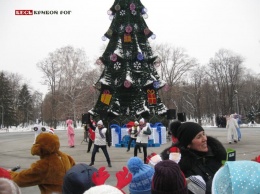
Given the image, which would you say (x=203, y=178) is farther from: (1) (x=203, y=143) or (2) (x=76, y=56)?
(2) (x=76, y=56)

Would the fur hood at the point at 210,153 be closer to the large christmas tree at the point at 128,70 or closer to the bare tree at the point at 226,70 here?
the large christmas tree at the point at 128,70

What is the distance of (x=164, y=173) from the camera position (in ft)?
6.36

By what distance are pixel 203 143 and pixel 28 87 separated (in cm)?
8635

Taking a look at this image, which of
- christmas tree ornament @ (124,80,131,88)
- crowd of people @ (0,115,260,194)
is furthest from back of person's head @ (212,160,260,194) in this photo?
christmas tree ornament @ (124,80,131,88)

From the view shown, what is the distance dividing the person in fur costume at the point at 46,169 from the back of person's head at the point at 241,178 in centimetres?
250

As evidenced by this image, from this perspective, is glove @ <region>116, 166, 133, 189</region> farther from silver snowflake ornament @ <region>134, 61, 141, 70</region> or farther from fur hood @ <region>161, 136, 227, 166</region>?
silver snowflake ornament @ <region>134, 61, 141, 70</region>

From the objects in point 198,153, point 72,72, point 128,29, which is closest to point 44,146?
point 198,153

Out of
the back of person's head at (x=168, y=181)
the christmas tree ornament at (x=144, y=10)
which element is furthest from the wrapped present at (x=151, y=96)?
the back of person's head at (x=168, y=181)

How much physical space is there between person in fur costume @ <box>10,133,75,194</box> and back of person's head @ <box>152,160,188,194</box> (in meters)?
2.07

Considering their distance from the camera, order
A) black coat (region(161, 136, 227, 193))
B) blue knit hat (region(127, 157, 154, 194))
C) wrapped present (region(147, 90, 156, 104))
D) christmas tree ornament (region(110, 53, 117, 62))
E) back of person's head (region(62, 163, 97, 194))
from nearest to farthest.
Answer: back of person's head (region(62, 163, 97, 194)) < black coat (region(161, 136, 227, 193)) < blue knit hat (region(127, 157, 154, 194)) < christmas tree ornament (region(110, 53, 117, 62)) < wrapped present (region(147, 90, 156, 104))

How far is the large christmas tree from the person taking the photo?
17.8 m

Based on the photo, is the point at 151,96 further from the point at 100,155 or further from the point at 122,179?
the point at 122,179

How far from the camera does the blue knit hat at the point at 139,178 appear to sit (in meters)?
3.24

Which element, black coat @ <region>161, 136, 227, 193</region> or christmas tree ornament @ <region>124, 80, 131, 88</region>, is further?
christmas tree ornament @ <region>124, 80, 131, 88</region>
